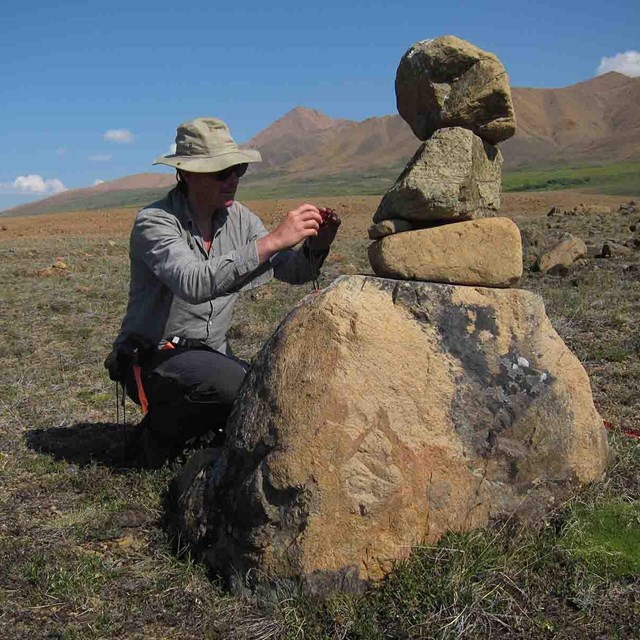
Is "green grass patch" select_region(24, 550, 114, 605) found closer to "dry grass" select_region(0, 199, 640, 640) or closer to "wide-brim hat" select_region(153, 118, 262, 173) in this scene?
"dry grass" select_region(0, 199, 640, 640)

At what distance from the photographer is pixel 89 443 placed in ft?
18.9

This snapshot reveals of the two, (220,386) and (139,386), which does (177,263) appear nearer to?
(220,386)

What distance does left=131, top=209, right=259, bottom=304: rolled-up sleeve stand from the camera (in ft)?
13.2

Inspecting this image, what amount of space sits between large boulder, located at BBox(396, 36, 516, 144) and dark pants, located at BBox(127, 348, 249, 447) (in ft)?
6.04

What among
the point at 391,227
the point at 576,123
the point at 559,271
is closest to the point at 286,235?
the point at 391,227

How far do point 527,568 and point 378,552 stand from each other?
667 millimetres

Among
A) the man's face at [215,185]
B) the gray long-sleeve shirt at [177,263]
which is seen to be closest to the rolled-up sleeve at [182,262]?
the gray long-sleeve shirt at [177,263]

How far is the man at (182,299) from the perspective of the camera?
15.0 ft

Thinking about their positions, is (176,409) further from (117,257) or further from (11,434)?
(117,257)

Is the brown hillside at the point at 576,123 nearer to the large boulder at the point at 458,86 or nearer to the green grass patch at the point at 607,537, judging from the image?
the large boulder at the point at 458,86

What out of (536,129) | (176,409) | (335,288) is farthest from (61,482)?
(536,129)

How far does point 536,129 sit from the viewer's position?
108375 millimetres

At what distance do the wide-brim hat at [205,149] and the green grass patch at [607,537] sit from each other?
260cm

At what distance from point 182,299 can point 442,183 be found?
1544 mm
